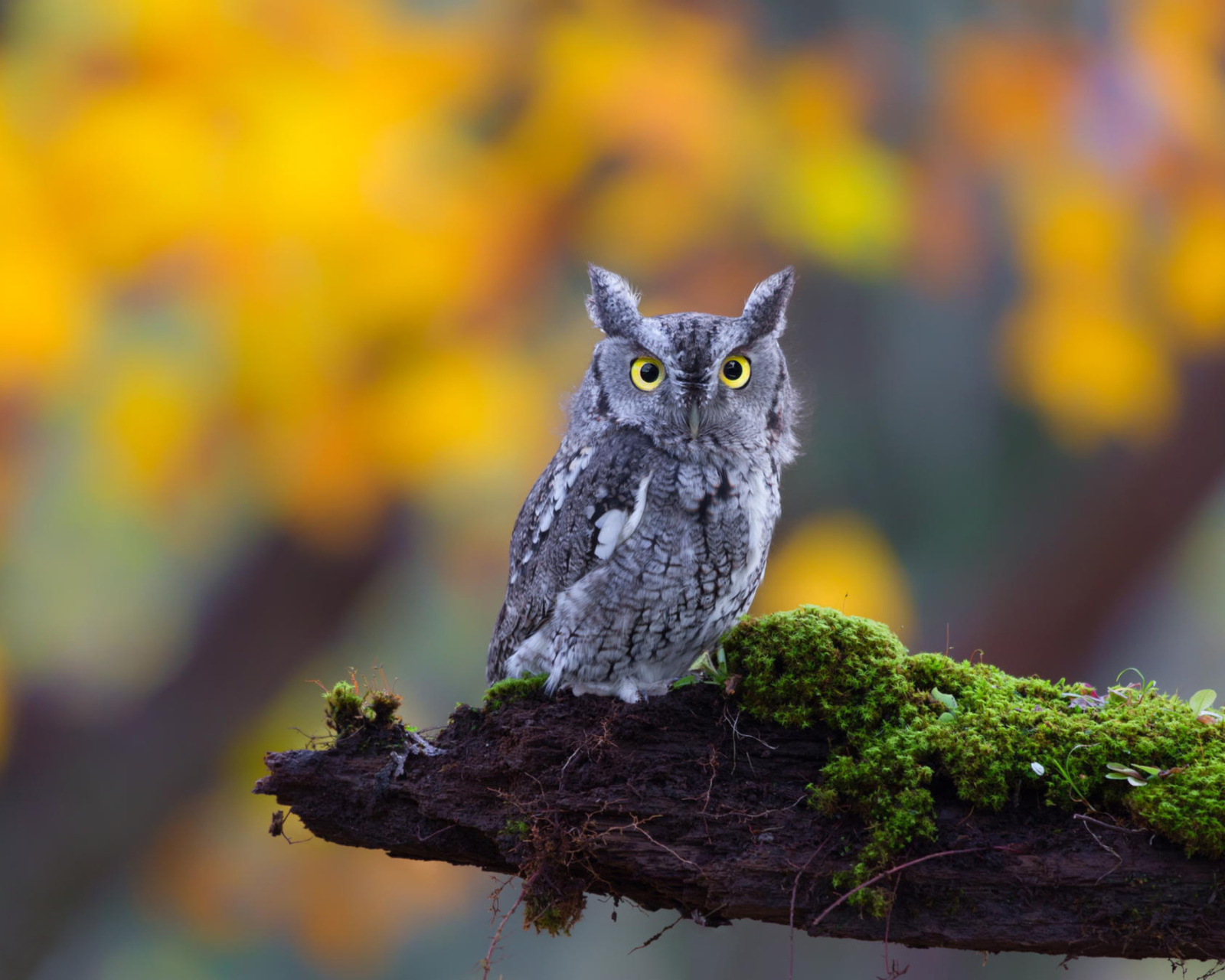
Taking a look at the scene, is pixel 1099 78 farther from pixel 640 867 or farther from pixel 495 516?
pixel 640 867

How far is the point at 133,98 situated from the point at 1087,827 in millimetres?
3709

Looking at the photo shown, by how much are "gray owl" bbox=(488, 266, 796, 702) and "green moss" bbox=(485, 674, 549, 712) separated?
0.03 m

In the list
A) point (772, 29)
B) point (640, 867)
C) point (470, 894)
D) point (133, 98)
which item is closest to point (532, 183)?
point (772, 29)

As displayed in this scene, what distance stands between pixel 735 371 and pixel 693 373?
123 mm

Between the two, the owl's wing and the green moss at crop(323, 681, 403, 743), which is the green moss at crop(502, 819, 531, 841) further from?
the owl's wing

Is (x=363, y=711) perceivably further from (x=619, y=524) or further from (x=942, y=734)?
(x=942, y=734)

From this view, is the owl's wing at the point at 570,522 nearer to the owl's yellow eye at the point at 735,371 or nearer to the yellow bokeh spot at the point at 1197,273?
the owl's yellow eye at the point at 735,371

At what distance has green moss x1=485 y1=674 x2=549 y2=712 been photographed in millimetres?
1927

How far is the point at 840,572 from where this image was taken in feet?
11.9

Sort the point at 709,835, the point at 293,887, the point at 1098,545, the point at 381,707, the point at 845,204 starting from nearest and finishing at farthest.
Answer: the point at 709,835
the point at 381,707
the point at 1098,545
the point at 845,204
the point at 293,887

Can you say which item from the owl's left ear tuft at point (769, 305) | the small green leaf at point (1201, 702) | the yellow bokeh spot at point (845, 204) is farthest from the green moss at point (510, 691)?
the yellow bokeh spot at point (845, 204)

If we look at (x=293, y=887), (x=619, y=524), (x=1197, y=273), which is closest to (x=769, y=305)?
(x=619, y=524)

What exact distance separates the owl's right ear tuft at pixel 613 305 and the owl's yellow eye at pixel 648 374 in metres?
0.07

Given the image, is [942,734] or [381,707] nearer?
[942,734]
